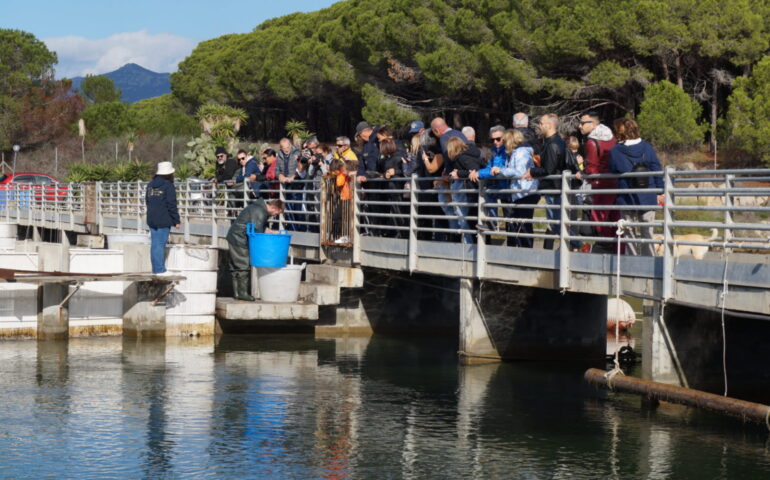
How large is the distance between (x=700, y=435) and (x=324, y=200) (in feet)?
28.5

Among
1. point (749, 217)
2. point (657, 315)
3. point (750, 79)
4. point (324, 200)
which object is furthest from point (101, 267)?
point (750, 79)

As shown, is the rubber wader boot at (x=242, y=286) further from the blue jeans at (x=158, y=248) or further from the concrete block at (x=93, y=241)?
the concrete block at (x=93, y=241)

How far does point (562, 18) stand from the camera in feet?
154

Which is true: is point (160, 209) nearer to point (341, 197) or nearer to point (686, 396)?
point (341, 197)

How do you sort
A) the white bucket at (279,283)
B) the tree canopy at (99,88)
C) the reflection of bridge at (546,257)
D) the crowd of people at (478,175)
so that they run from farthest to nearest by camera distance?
the tree canopy at (99,88), the white bucket at (279,283), the crowd of people at (478,175), the reflection of bridge at (546,257)

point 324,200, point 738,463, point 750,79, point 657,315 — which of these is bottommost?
point 738,463

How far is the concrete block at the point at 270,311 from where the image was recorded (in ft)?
60.9

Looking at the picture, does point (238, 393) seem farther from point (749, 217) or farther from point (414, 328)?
point (749, 217)

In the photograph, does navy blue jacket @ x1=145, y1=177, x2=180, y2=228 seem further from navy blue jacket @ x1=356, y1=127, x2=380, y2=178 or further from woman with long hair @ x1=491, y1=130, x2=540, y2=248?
woman with long hair @ x1=491, y1=130, x2=540, y2=248

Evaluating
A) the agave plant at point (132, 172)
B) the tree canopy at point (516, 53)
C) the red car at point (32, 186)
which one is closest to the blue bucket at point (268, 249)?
the red car at point (32, 186)

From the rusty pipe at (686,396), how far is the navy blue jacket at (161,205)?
300 inches

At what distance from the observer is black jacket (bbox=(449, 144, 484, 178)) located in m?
15.9

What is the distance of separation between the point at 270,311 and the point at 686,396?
7.80 m

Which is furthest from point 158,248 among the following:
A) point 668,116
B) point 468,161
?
point 668,116
